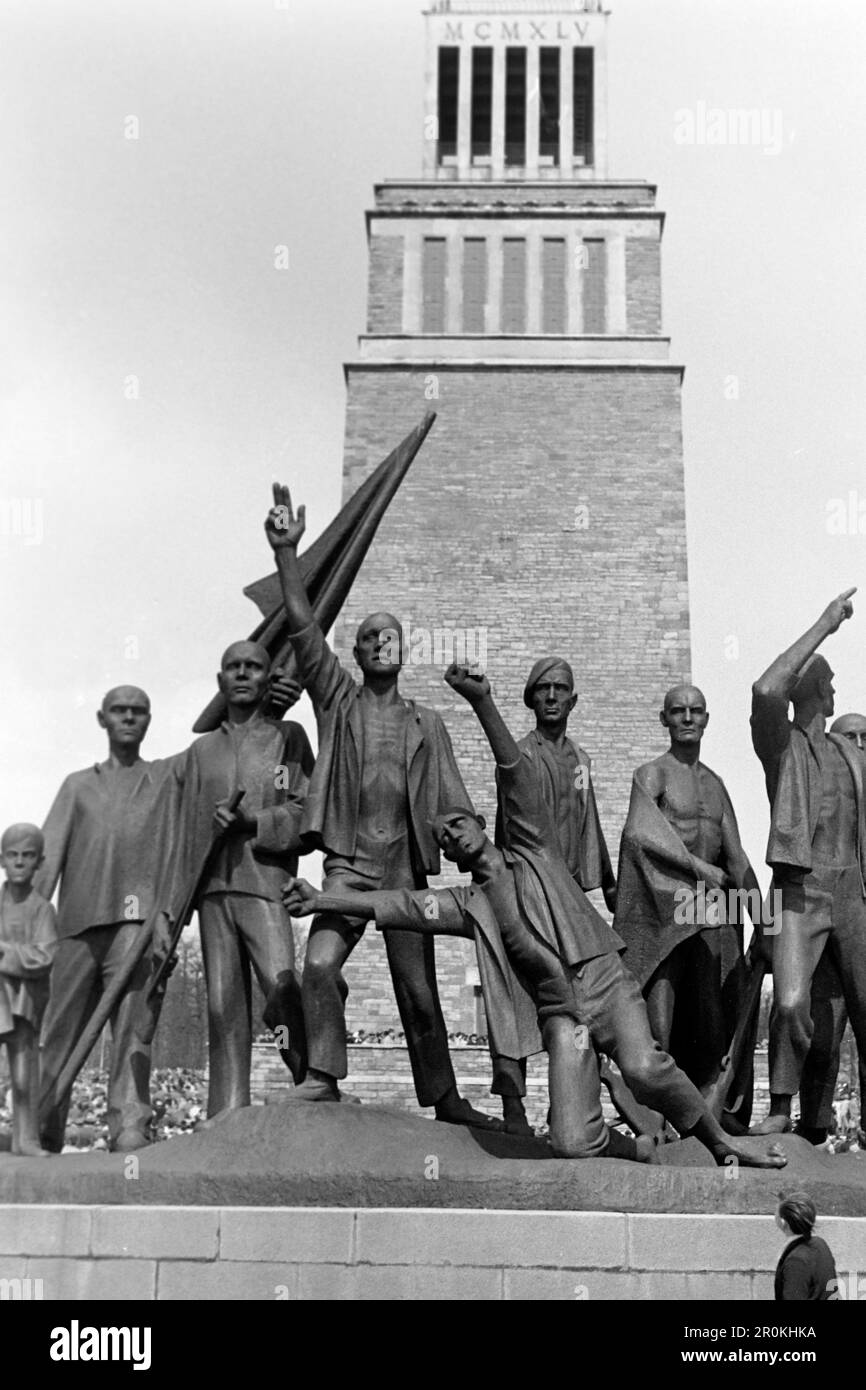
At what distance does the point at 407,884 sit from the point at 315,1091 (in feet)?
4.16

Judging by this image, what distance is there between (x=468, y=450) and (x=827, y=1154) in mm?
27884

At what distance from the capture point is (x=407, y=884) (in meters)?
9.31

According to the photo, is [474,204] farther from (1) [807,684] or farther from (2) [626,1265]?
(2) [626,1265]

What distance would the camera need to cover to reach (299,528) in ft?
31.3

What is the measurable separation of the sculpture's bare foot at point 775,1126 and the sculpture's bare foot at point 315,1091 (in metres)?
2.20

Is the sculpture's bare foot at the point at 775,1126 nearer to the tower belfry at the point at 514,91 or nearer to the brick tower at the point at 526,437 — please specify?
the brick tower at the point at 526,437

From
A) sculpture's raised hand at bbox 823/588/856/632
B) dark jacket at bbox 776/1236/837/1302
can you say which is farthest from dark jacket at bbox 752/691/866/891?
dark jacket at bbox 776/1236/837/1302

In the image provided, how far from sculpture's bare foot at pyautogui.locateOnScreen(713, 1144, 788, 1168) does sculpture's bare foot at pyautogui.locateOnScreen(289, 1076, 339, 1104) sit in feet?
6.27

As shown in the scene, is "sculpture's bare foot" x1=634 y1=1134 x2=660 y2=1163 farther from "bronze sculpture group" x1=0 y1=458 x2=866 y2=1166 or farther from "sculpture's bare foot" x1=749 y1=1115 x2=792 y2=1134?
"sculpture's bare foot" x1=749 y1=1115 x2=792 y2=1134

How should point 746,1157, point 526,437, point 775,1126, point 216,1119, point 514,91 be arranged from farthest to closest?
point 514,91, point 526,437, point 775,1126, point 216,1119, point 746,1157

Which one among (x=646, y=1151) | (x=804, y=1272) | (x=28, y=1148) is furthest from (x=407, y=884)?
(x=804, y=1272)

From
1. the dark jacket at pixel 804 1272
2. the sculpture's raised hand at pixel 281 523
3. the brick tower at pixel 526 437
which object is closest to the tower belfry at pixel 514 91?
the brick tower at pixel 526 437

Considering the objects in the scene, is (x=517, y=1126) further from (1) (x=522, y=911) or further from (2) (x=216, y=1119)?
(2) (x=216, y=1119)

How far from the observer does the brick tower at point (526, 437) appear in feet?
111
